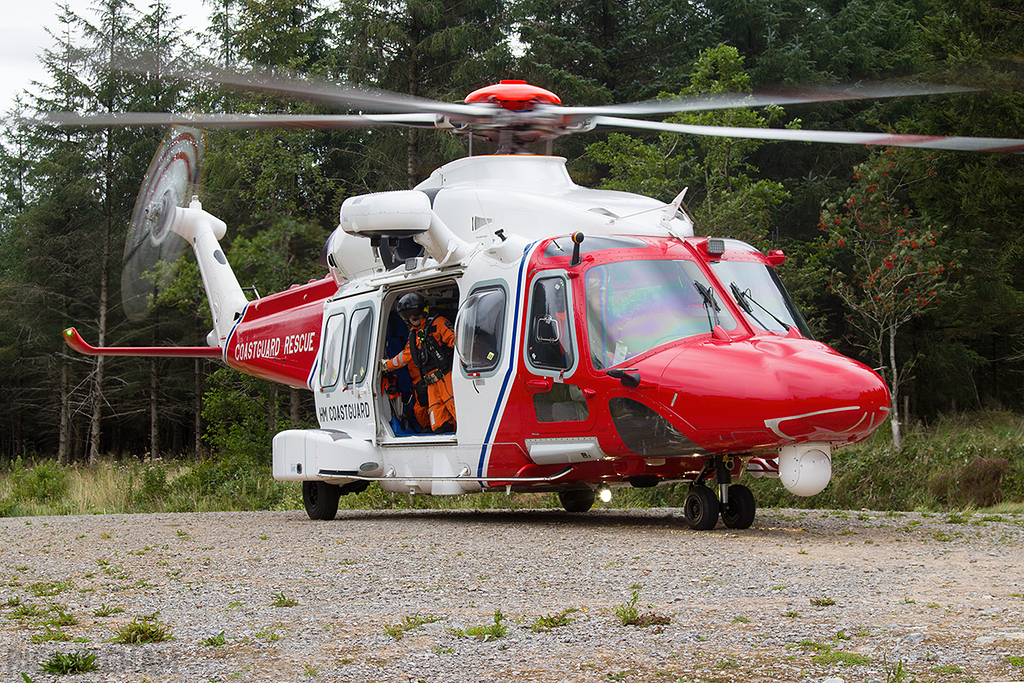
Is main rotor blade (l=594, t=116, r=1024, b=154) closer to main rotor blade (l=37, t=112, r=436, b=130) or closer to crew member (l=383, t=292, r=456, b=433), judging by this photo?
main rotor blade (l=37, t=112, r=436, b=130)

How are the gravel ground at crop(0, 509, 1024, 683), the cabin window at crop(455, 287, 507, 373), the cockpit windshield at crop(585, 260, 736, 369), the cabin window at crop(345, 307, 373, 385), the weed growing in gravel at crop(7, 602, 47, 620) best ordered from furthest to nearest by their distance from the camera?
the cabin window at crop(345, 307, 373, 385) → the cabin window at crop(455, 287, 507, 373) → the cockpit windshield at crop(585, 260, 736, 369) → the weed growing in gravel at crop(7, 602, 47, 620) → the gravel ground at crop(0, 509, 1024, 683)

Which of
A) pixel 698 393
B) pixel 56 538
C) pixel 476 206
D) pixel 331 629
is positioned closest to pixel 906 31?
→ pixel 476 206

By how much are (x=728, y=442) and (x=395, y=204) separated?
3.57 m

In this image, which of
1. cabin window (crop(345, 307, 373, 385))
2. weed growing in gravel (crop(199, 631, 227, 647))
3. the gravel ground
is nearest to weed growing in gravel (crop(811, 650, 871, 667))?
the gravel ground

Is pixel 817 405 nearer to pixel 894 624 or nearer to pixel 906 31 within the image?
pixel 894 624

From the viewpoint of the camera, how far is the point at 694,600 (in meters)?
5.33

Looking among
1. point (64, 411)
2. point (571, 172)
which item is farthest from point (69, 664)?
point (64, 411)

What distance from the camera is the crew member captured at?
10.6 m

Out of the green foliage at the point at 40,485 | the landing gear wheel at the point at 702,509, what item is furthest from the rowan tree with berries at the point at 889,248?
the green foliage at the point at 40,485

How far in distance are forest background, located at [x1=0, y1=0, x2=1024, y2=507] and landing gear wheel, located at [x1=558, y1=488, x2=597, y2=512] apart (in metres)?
5.87

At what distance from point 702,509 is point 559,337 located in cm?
182

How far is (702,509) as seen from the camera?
8.70m

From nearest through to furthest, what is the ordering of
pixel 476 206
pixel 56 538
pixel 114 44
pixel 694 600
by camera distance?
1. pixel 694 600
2. pixel 56 538
3. pixel 476 206
4. pixel 114 44

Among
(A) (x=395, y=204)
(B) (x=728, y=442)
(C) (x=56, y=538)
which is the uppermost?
(A) (x=395, y=204)
